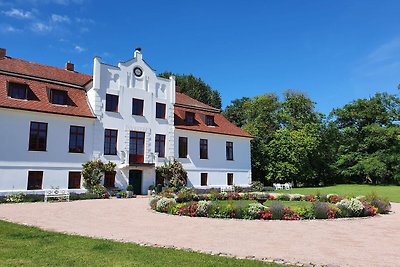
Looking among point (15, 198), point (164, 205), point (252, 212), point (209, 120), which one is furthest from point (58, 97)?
point (252, 212)

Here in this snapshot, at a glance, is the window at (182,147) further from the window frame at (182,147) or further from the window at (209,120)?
the window at (209,120)

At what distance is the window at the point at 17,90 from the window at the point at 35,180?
5556mm

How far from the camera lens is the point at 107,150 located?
1108 inches

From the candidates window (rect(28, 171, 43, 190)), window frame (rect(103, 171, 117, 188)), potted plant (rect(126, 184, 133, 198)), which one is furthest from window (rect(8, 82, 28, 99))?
potted plant (rect(126, 184, 133, 198))

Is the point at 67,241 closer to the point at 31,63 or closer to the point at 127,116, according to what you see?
the point at 127,116

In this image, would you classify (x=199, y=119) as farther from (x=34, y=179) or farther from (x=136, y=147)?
(x=34, y=179)

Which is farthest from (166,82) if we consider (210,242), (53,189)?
(210,242)

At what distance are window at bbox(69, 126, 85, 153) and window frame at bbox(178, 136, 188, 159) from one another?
9.33 meters

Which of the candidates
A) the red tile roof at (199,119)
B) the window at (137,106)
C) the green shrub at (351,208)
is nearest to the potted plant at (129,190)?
the window at (137,106)

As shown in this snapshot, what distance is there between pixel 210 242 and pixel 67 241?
3.73 m

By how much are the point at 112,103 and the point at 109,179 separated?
6.40m

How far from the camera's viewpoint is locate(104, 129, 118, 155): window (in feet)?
92.3

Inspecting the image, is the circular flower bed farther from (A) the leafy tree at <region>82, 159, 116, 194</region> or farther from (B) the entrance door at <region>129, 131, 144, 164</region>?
(B) the entrance door at <region>129, 131, 144, 164</region>

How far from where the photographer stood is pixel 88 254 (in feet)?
24.1
